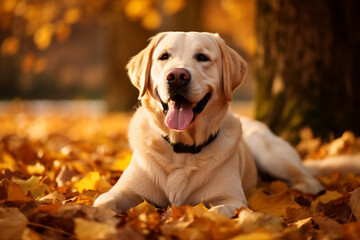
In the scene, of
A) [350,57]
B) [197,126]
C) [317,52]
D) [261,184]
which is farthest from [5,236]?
[350,57]

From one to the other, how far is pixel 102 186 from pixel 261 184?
1.56 meters

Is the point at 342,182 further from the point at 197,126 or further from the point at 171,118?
the point at 171,118

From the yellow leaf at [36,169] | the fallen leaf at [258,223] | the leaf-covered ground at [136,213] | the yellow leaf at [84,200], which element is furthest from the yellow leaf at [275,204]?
the yellow leaf at [36,169]

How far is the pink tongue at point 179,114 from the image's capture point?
2.72 m

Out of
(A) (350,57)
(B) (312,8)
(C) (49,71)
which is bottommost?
(C) (49,71)

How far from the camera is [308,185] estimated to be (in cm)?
350

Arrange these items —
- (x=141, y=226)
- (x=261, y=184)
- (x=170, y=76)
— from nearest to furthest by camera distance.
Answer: (x=141, y=226) < (x=170, y=76) < (x=261, y=184)

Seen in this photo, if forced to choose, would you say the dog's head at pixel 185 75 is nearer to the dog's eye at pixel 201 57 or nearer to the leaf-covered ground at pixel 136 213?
the dog's eye at pixel 201 57

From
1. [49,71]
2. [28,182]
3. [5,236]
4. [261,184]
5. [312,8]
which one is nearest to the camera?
[5,236]

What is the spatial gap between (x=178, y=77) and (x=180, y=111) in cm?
26

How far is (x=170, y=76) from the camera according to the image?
2652 mm

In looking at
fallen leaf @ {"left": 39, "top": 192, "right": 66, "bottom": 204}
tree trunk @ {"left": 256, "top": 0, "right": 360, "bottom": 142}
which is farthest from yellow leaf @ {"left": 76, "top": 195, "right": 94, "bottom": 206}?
tree trunk @ {"left": 256, "top": 0, "right": 360, "bottom": 142}

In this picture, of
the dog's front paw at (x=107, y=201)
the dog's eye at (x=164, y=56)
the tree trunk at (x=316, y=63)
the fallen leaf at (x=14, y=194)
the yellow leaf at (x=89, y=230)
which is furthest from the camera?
the tree trunk at (x=316, y=63)

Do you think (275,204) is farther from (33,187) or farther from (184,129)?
(33,187)
